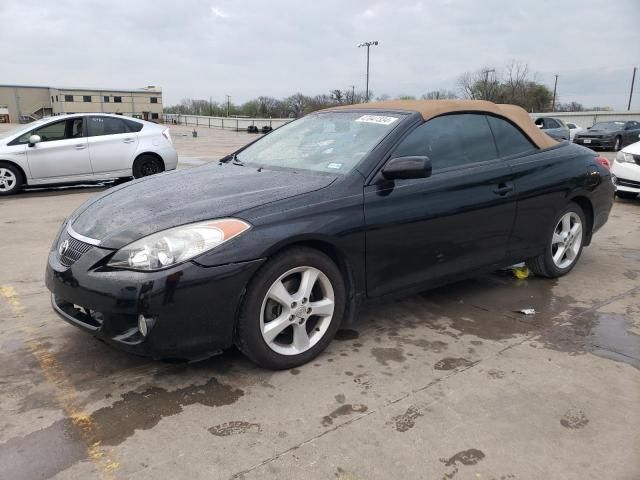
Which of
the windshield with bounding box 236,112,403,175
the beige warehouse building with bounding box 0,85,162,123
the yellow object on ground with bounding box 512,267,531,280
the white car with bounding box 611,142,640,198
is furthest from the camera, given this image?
the beige warehouse building with bounding box 0,85,162,123

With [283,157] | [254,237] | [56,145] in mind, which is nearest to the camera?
[254,237]

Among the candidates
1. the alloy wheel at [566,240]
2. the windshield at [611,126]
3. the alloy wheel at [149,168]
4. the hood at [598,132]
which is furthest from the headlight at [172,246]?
the windshield at [611,126]

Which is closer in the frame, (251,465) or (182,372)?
(251,465)

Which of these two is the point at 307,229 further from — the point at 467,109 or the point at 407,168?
the point at 467,109

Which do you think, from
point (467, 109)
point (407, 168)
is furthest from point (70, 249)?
point (467, 109)

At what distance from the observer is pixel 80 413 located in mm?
2549

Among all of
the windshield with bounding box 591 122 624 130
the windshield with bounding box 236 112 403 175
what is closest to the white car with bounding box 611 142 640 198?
the windshield with bounding box 236 112 403 175

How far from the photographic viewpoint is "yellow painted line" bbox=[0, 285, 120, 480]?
2209mm

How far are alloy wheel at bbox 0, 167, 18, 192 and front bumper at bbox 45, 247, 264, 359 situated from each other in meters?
7.40

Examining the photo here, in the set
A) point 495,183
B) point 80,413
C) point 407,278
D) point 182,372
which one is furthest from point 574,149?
point 80,413

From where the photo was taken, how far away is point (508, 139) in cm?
414

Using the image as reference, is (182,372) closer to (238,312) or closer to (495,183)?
(238,312)

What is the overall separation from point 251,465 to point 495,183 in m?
2.65

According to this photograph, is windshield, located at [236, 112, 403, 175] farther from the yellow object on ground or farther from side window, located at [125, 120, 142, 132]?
side window, located at [125, 120, 142, 132]
